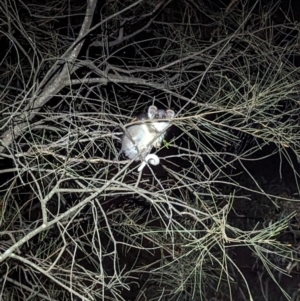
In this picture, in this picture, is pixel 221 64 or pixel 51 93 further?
pixel 221 64

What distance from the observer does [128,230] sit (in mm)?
2396

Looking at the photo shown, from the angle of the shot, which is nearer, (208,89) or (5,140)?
(5,140)

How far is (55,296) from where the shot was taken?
7.14 feet

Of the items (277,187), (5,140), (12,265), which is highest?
(5,140)

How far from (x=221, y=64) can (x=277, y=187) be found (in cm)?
209

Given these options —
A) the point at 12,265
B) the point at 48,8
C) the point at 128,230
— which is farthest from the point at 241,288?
the point at 48,8

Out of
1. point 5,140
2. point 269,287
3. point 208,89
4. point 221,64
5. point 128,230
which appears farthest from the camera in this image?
point 269,287

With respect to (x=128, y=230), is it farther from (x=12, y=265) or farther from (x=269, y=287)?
(x=269, y=287)

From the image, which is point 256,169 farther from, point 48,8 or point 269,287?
point 48,8

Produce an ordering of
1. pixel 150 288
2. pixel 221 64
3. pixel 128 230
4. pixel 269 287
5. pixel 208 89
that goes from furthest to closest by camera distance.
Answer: pixel 269 287
pixel 150 288
pixel 128 230
pixel 208 89
pixel 221 64

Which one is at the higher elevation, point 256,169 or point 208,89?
point 208,89

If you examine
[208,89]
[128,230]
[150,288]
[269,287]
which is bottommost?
[269,287]

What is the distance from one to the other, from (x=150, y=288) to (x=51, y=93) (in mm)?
1783

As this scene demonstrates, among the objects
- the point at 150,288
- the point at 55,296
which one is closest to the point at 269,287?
the point at 150,288
